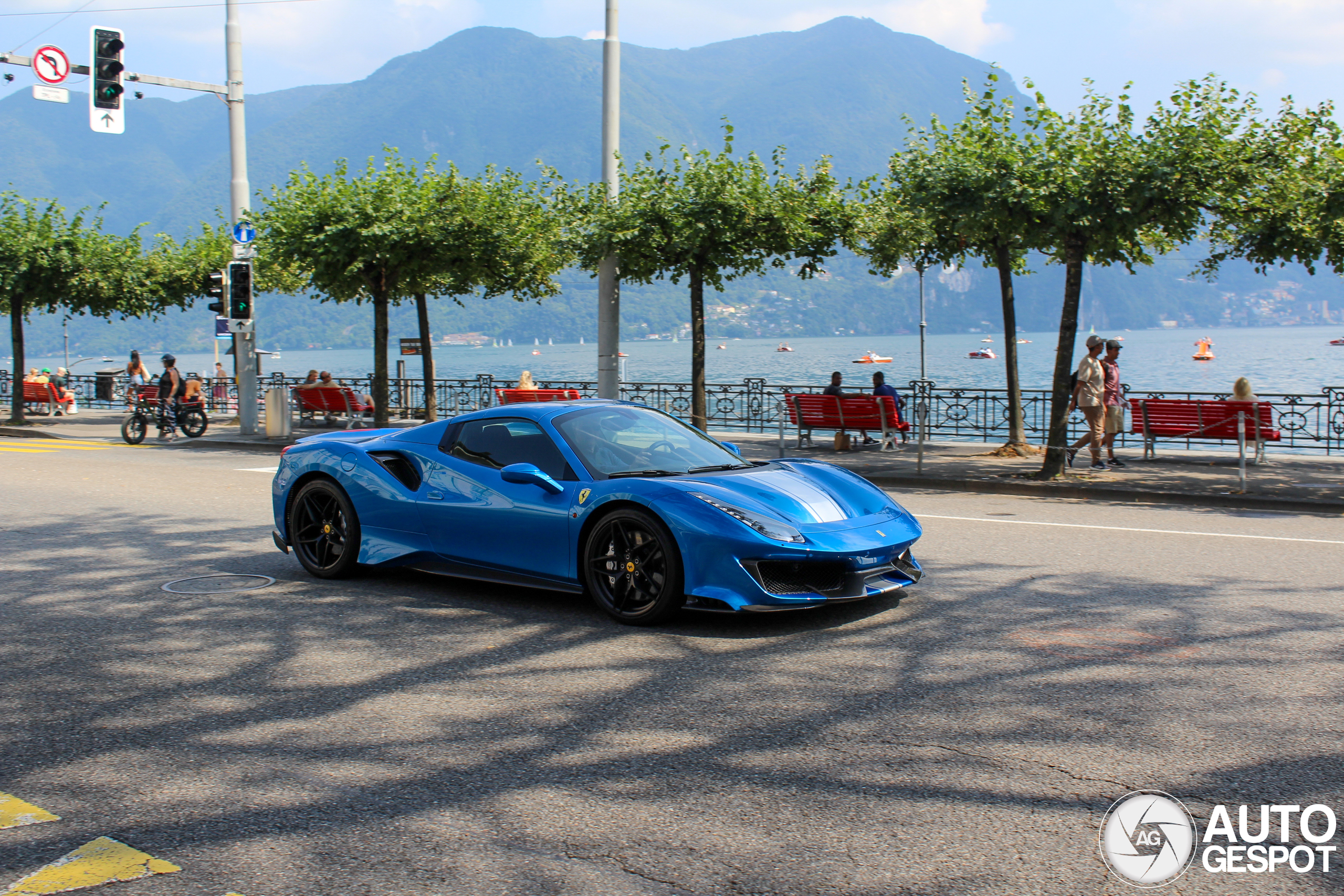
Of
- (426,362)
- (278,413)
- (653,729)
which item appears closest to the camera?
(653,729)

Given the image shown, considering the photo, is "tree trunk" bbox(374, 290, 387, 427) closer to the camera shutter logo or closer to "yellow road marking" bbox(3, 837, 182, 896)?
"yellow road marking" bbox(3, 837, 182, 896)

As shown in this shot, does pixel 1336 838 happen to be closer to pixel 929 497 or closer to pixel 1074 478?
pixel 929 497

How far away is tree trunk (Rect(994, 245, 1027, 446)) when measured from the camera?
63.4 ft

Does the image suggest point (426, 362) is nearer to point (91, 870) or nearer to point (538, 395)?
point (538, 395)

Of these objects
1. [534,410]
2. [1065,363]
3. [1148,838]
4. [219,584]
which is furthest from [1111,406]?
[1148,838]

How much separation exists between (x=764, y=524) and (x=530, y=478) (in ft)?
5.04

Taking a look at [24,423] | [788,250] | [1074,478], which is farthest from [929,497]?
[24,423]

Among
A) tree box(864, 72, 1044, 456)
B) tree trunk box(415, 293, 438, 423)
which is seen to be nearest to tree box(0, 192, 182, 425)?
tree trunk box(415, 293, 438, 423)

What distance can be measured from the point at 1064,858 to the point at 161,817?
3.05 m

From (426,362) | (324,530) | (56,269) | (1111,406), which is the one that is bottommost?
(324,530)

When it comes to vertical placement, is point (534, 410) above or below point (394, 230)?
below

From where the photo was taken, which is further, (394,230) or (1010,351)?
(394,230)

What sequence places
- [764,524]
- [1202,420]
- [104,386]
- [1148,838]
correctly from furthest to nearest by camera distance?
[104,386] → [1202,420] → [764,524] → [1148,838]

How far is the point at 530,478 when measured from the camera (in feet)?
23.1
